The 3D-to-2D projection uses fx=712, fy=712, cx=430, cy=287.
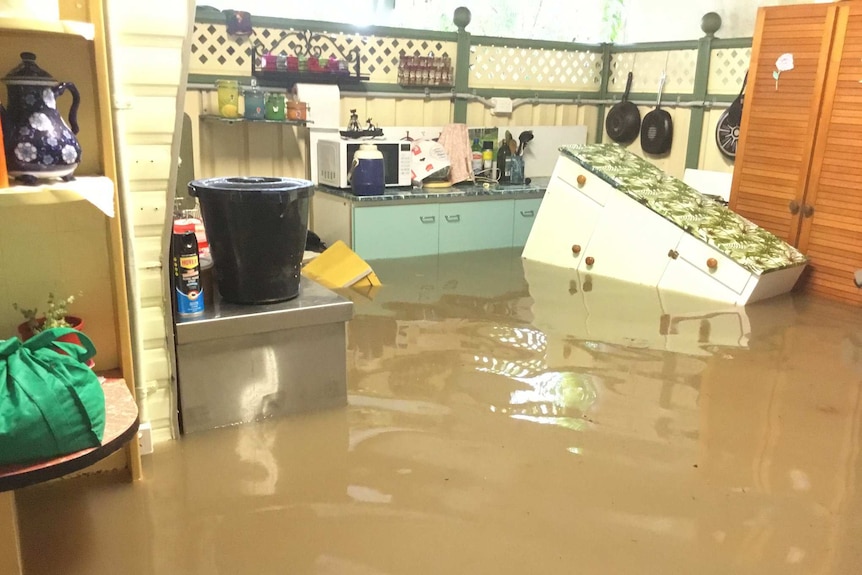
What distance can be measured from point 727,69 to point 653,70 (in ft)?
2.35

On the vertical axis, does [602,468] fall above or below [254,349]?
below

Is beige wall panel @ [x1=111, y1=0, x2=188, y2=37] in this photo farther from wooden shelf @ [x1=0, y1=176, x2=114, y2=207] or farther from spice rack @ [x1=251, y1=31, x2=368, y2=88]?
spice rack @ [x1=251, y1=31, x2=368, y2=88]

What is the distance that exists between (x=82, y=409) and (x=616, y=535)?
55.9 inches

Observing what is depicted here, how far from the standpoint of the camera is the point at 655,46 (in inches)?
235

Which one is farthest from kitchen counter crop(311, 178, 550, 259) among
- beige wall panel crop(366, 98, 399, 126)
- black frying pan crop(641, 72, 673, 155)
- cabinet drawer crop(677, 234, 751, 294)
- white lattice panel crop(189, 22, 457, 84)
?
cabinet drawer crop(677, 234, 751, 294)

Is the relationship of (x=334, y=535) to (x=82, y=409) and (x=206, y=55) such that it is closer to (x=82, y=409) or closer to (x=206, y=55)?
(x=82, y=409)

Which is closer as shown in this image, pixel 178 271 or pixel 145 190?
pixel 145 190

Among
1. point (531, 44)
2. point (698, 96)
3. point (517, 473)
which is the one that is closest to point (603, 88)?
point (531, 44)

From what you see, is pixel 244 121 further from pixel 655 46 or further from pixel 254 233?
pixel 655 46

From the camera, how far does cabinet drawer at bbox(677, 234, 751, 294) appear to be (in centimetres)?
409

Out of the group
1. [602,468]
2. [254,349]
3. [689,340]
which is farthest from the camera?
[689,340]

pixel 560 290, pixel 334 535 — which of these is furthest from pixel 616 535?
pixel 560 290

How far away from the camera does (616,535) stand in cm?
198

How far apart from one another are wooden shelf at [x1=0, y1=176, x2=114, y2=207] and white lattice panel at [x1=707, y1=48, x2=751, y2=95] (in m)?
4.90
